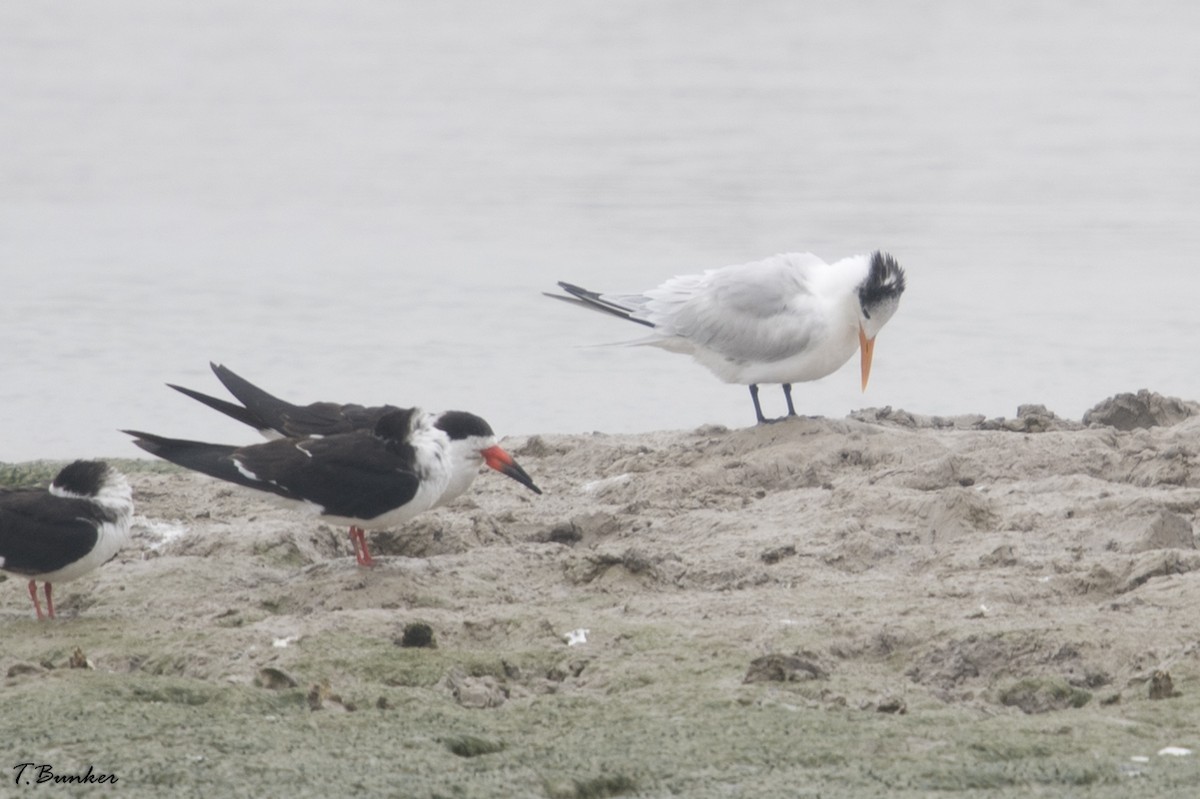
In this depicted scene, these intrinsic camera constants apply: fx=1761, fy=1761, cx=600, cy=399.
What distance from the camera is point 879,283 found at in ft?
24.2

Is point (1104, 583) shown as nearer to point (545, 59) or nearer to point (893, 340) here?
point (893, 340)

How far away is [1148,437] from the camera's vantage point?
6648 mm

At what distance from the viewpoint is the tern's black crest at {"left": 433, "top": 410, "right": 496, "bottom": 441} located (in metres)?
5.57

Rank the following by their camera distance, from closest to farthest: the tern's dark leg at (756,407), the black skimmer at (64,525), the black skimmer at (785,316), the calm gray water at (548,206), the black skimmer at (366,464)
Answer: the black skimmer at (64,525)
the black skimmer at (366,464)
the tern's dark leg at (756,407)
the black skimmer at (785,316)
the calm gray water at (548,206)

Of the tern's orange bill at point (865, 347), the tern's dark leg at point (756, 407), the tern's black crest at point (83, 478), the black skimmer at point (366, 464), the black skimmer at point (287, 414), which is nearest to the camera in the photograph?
the tern's black crest at point (83, 478)

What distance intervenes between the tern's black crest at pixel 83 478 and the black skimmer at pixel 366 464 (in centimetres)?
37

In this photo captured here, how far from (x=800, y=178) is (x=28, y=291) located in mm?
6527

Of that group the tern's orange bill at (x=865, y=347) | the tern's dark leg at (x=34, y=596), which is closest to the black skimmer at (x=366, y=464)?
the tern's dark leg at (x=34, y=596)

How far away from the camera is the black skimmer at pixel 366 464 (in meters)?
5.25

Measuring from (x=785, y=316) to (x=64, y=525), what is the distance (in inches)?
139

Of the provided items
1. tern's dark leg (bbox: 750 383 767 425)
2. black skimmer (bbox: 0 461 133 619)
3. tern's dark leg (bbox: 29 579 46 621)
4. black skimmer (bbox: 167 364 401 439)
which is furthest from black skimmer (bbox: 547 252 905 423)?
tern's dark leg (bbox: 29 579 46 621)

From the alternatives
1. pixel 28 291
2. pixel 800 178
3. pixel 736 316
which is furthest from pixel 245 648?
pixel 800 178

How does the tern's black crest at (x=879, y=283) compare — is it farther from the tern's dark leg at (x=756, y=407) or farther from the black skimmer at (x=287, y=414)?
the black skimmer at (x=287, y=414)

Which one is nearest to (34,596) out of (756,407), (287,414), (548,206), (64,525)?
(64,525)
